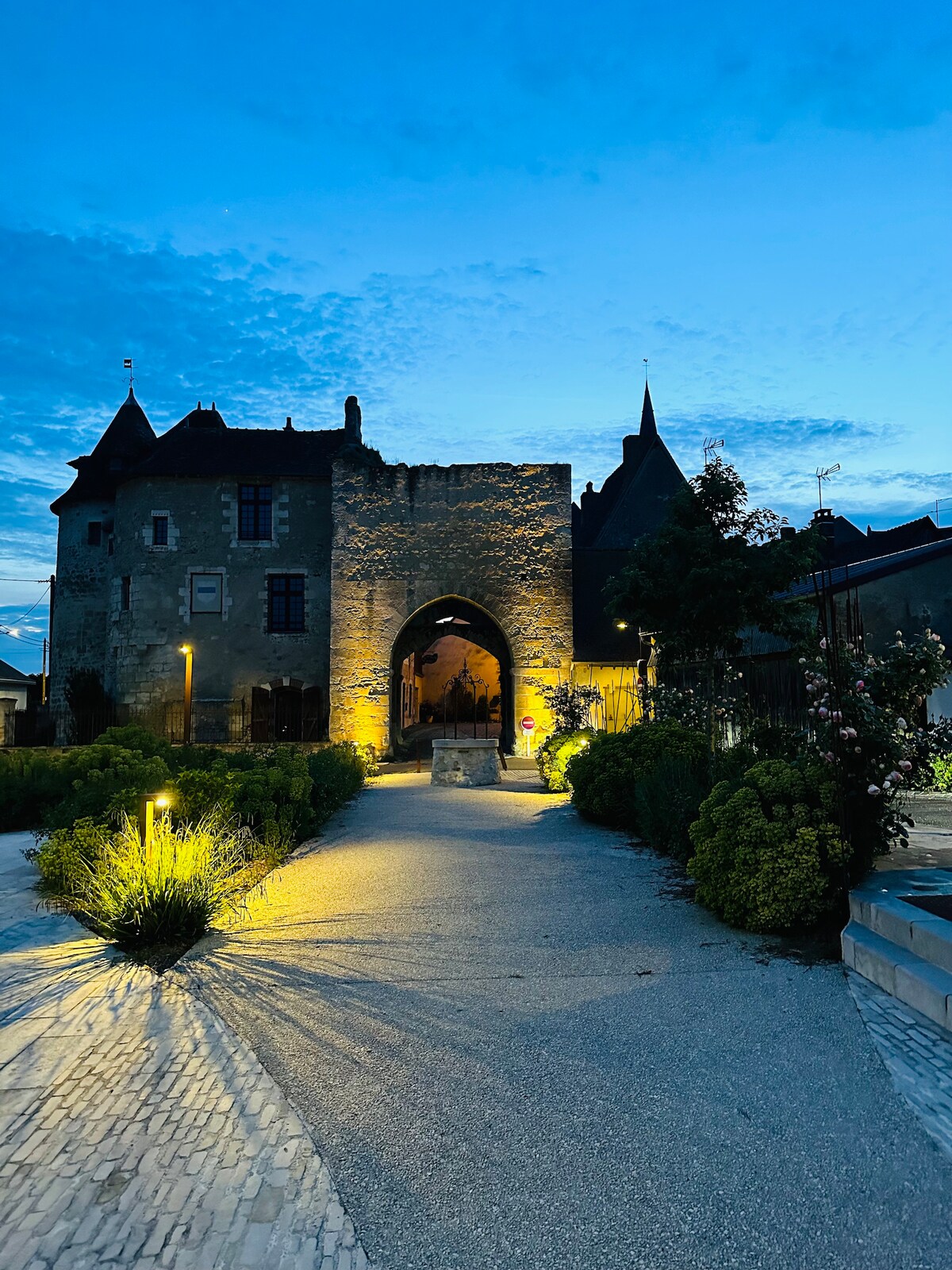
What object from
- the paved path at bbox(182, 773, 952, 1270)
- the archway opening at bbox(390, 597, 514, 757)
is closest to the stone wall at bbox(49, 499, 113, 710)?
the archway opening at bbox(390, 597, 514, 757)

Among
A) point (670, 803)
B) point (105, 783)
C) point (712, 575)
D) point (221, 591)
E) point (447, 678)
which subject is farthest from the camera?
point (447, 678)

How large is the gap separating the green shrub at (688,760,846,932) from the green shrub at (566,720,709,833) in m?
2.85

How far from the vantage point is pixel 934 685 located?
534 centimetres

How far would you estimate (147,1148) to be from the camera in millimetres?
2633

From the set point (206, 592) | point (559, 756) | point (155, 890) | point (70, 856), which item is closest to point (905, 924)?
point (155, 890)

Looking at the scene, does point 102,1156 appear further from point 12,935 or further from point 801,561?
point 801,561

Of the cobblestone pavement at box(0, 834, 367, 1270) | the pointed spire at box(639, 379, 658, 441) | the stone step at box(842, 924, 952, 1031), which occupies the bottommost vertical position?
the cobblestone pavement at box(0, 834, 367, 1270)

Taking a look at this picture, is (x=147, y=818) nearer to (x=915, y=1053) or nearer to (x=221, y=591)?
(x=915, y=1053)

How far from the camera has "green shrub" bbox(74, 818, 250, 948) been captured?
4.84 metres

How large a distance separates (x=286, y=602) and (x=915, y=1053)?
20544 mm

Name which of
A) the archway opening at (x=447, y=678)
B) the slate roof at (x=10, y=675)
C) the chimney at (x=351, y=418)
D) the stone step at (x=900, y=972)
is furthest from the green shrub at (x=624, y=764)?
the slate roof at (x=10, y=675)

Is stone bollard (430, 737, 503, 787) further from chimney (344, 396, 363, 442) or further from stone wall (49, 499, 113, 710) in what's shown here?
stone wall (49, 499, 113, 710)

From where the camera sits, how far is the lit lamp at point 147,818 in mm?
5137

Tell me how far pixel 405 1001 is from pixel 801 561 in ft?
20.2
